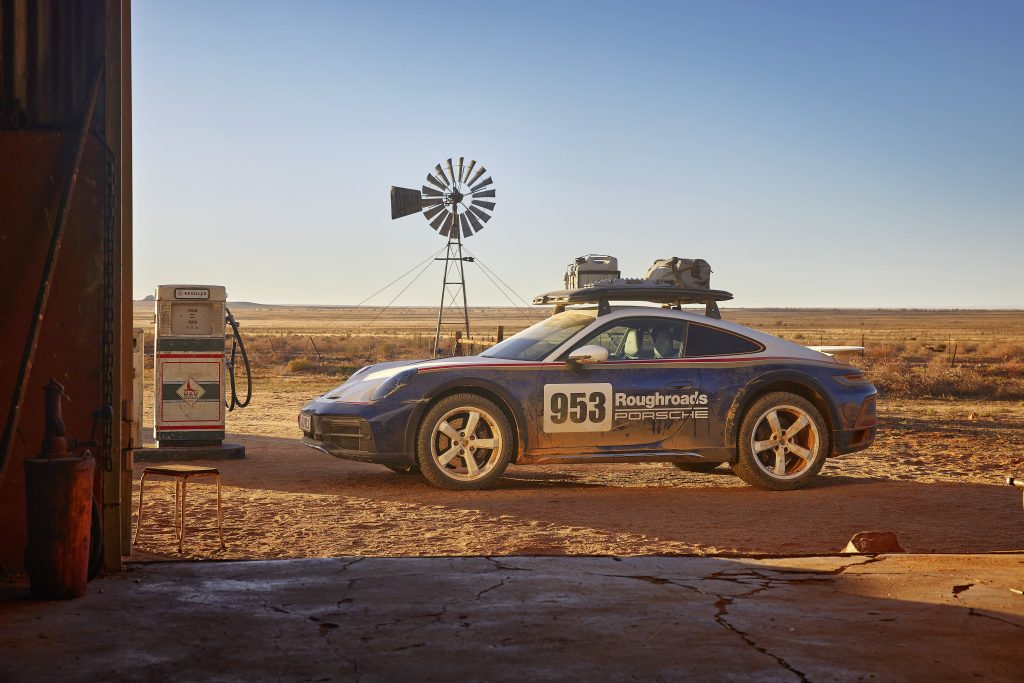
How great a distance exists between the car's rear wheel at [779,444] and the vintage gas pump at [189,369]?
5.99 metres

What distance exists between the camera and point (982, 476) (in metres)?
12.3

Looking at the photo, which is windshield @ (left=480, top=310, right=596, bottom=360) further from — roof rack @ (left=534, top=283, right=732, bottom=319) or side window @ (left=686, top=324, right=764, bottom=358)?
side window @ (left=686, top=324, right=764, bottom=358)

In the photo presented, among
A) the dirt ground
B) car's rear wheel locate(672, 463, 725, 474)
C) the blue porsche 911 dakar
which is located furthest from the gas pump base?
car's rear wheel locate(672, 463, 725, 474)

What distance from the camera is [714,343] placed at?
11086 millimetres

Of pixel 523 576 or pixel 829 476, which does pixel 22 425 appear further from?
pixel 829 476

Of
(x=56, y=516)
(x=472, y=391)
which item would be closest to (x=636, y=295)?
(x=472, y=391)

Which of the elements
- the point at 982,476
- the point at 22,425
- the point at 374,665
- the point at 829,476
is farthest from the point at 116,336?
the point at 982,476

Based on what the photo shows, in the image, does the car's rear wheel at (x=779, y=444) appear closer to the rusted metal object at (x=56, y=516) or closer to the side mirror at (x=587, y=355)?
the side mirror at (x=587, y=355)

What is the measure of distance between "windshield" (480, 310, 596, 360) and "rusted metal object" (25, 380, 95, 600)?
514cm

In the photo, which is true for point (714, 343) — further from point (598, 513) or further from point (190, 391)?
point (190, 391)

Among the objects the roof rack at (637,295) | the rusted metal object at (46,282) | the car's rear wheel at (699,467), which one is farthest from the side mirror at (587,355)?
the rusted metal object at (46,282)

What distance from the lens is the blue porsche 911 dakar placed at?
10.5m

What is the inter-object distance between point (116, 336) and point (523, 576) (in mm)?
2741

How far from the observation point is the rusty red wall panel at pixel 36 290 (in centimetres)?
677
